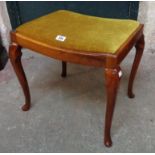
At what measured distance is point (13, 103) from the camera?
1.27m

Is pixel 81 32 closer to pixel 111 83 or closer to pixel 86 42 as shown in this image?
pixel 86 42

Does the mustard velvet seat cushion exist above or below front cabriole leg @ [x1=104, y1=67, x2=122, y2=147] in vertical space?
above

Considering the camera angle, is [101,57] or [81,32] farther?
[81,32]

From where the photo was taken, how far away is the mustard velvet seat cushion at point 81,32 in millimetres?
832

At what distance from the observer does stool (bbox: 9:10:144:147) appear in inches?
32.0

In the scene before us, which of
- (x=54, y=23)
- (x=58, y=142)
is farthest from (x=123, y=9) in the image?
(x=58, y=142)

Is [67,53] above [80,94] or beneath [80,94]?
above

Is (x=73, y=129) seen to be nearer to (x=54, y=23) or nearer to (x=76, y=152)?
(x=76, y=152)

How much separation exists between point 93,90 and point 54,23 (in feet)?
1.65

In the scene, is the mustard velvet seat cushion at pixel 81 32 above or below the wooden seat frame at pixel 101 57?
above

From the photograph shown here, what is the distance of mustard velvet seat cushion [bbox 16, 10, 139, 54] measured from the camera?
832mm

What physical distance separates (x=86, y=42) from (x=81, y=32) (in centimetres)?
9

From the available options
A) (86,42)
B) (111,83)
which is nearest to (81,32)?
(86,42)

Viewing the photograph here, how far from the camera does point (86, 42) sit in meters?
0.84
